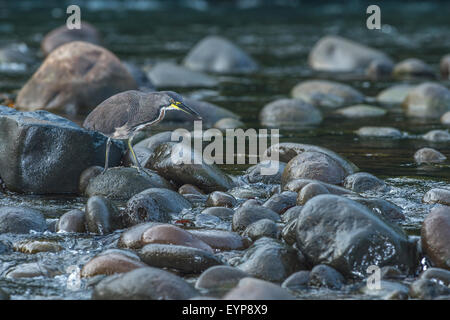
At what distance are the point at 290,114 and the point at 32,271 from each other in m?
6.83

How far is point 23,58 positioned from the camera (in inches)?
675

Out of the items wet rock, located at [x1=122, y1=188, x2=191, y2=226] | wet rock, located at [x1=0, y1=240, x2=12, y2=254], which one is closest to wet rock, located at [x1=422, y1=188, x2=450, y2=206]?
wet rock, located at [x1=122, y1=188, x2=191, y2=226]

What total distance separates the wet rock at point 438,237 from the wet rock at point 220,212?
176cm

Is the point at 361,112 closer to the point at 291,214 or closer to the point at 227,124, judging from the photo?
the point at 227,124

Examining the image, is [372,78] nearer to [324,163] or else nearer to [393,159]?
[393,159]

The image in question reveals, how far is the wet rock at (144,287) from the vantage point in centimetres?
445

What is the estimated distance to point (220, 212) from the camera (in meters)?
6.26

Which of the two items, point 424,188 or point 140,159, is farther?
point 140,159

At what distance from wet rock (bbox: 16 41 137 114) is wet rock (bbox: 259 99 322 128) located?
7.95ft

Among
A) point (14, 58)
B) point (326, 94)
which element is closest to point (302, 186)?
point (326, 94)

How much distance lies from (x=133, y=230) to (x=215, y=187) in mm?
1690

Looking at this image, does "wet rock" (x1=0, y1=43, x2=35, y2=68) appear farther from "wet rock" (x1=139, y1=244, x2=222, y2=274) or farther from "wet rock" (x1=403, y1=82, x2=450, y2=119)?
"wet rock" (x1=139, y1=244, x2=222, y2=274)
